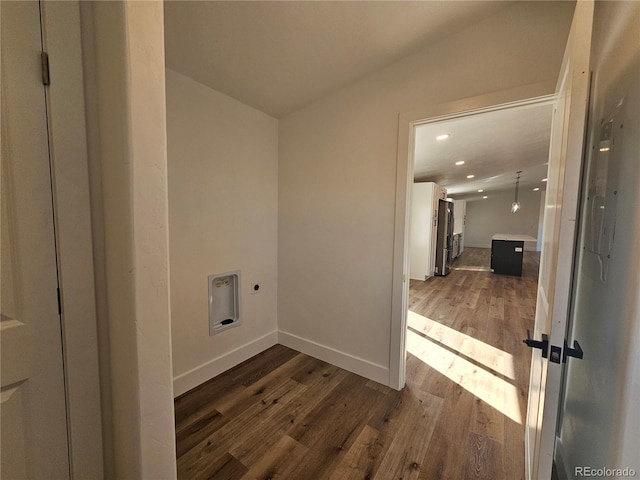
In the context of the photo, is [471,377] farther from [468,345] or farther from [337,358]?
[337,358]

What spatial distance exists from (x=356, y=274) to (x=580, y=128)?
5.33ft

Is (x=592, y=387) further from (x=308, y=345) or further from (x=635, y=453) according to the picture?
(x=308, y=345)

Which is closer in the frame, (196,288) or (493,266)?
(196,288)

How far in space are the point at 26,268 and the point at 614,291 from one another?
6.29ft

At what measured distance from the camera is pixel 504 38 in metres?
1.51

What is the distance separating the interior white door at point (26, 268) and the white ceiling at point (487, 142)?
2016mm

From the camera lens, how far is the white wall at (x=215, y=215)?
1825 millimetres

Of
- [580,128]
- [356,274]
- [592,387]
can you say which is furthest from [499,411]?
[580,128]

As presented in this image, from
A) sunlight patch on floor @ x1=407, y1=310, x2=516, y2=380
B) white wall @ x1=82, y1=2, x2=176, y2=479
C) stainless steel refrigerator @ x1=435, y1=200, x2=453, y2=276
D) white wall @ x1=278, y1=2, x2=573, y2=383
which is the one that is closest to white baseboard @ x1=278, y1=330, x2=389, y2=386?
white wall @ x1=278, y1=2, x2=573, y2=383

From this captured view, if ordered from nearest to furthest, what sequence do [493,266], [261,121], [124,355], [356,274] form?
[124,355], [356,274], [261,121], [493,266]

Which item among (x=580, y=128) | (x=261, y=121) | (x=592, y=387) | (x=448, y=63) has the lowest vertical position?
(x=592, y=387)

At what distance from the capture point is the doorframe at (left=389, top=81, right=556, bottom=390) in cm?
157

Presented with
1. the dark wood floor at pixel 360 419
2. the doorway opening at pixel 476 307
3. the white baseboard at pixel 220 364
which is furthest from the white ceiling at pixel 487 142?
the white baseboard at pixel 220 364

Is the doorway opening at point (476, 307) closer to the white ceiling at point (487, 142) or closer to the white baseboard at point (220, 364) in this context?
the white ceiling at point (487, 142)
